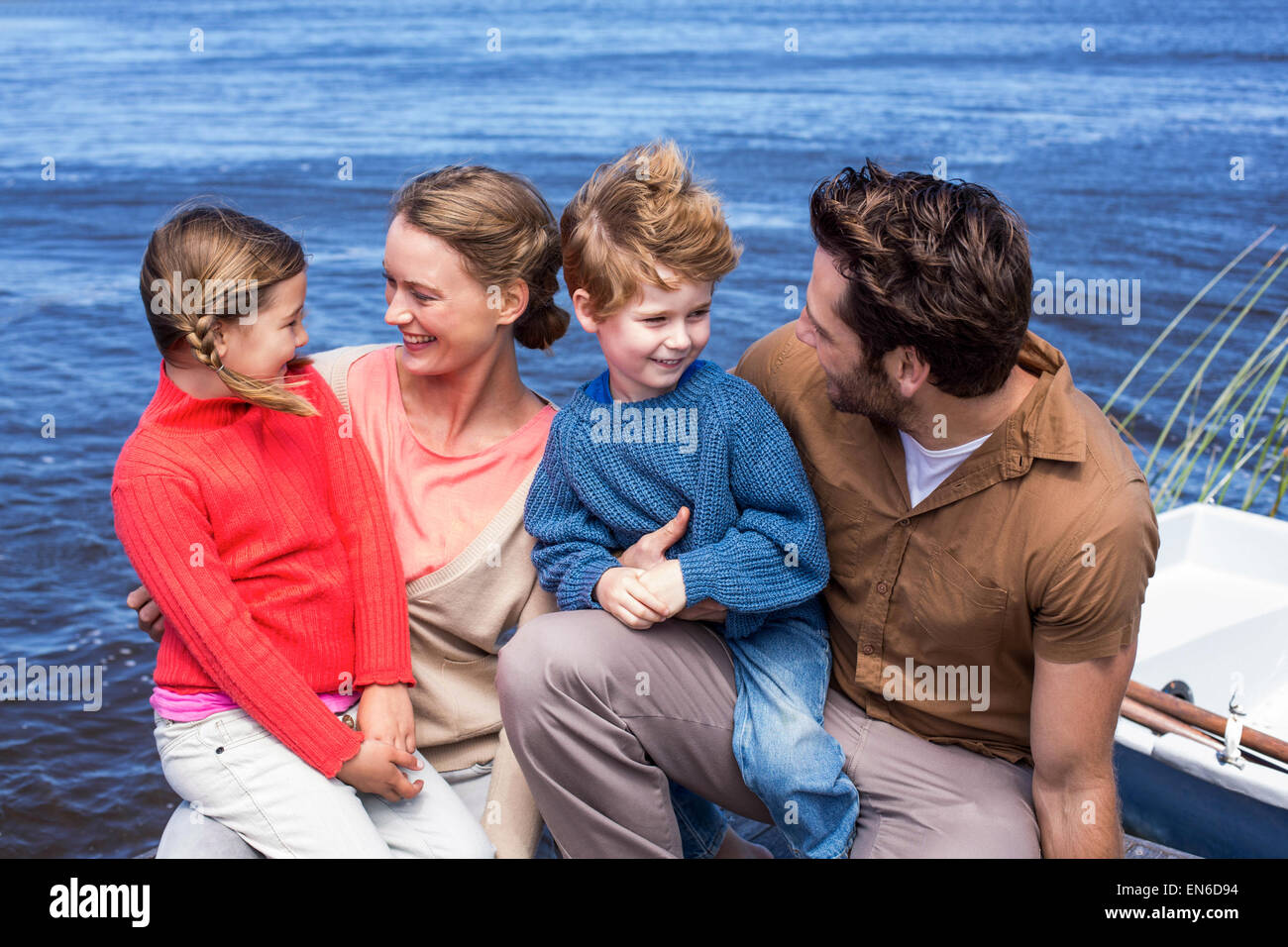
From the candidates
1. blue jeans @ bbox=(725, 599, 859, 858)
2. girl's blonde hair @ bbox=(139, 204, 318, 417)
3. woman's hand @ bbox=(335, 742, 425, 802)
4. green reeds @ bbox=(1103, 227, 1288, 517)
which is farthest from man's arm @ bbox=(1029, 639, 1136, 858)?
green reeds @ bbox=(1103, 227, 1288, 517)

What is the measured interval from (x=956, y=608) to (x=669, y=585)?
55 centimetres

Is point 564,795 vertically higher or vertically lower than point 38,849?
higher

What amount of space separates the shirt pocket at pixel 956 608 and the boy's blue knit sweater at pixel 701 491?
0.67 ft

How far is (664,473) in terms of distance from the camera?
2494 mm

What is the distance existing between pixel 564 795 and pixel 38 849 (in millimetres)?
2061

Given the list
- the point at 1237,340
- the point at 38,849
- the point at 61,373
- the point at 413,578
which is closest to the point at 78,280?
the point at 61,373

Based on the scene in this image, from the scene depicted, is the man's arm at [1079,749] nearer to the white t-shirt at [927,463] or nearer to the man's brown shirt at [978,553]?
the man's brown shirt at [978,553]

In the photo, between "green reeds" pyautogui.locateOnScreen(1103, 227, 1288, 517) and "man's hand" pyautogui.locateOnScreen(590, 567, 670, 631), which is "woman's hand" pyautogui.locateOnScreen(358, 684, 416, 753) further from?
"green reeds" pyautogui.locateOnScreen(1103, 227, 1288, 517)

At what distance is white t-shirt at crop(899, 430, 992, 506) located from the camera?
7.98ft

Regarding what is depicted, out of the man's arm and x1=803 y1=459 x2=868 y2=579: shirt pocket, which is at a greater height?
x1=803 y1=459 x2=868 y2=579: shirt pocket

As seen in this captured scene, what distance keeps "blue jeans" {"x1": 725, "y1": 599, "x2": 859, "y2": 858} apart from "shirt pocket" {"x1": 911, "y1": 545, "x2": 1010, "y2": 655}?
254 mm

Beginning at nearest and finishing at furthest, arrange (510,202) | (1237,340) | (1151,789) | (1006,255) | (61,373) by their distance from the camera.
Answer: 1. (1006,255)
2. (510,202)
3. (1151,789)
4. (61,373)
5. (1237,340)

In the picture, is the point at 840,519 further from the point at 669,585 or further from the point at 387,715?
the point at 387,715

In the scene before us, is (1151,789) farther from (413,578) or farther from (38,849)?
(38,849)
